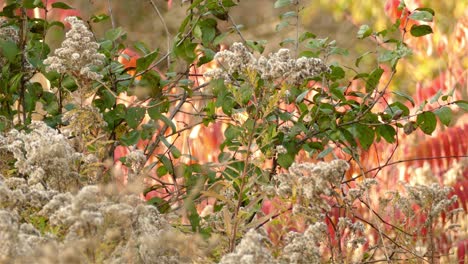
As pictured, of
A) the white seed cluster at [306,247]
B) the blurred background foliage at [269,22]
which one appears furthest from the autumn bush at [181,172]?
the blurred background foliage at [269,22]

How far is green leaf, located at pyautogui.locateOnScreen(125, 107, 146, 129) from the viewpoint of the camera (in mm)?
2189

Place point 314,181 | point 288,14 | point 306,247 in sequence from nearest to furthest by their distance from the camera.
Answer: point 306,247 < point 314,181 < point 288,14

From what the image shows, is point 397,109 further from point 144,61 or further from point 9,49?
point 9,49

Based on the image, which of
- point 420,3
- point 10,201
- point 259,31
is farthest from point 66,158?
point 259,31

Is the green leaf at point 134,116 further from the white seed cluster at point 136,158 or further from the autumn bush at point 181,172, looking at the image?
the white seed cluster at point 136,158

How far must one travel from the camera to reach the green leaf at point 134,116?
2.19 m

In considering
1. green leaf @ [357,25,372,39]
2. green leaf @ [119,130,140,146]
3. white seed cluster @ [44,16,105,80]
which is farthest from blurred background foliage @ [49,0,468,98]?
white seed cluster @ [44,16,105,80]

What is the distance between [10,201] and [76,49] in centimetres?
54

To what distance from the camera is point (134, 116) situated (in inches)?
86.6

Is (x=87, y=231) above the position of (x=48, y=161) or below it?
below

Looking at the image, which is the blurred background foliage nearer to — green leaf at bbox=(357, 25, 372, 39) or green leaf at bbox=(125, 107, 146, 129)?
green leaf at bbox=(357, 25, 372, 39)

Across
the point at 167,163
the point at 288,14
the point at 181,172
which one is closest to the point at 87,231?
the point at 181,172

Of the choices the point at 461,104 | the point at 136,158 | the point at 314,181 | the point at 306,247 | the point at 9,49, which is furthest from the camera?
the point at 461,104

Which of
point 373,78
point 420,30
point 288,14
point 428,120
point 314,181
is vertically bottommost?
point 314,181
